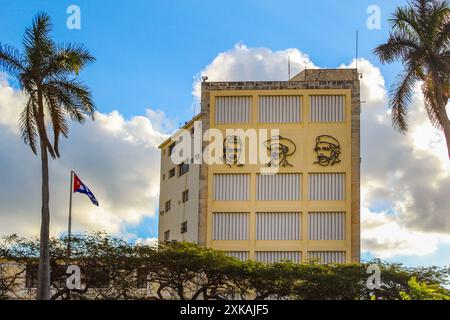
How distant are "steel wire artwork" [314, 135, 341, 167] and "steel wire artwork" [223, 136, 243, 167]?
611cm

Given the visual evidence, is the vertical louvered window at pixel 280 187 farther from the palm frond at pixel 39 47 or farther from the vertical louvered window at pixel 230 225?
the palm frond at pixel 39 47

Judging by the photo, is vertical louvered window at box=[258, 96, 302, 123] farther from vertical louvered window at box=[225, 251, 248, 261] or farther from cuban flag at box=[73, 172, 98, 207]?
cuban flag at box=[73, 172, 98, 207]

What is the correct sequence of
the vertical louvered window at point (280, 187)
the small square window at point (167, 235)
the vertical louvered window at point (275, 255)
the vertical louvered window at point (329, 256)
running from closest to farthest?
1. the vertical louvered window at point (329, 256)
2. the vertical louvered window at point (275, 255)
3. the vertical louvered window at point (280, 187)
4. the small square window at point (167, 235)

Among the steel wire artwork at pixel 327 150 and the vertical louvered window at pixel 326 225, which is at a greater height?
the steel wire artwork at pixel 327 150

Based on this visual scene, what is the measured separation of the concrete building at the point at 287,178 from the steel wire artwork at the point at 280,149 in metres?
0.08

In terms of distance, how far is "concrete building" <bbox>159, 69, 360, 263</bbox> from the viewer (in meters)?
76.1

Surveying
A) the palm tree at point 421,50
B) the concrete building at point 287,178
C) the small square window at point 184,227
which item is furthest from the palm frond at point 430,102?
the small square window at point 184,227

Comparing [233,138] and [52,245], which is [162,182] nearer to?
[233,138]

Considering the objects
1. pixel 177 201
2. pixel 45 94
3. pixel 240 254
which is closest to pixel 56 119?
pixel 45 94

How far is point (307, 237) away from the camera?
7594 cm

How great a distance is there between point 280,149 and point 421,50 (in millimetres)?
30741

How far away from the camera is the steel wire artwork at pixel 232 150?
256 feet

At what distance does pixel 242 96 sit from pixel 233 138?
3.49m
